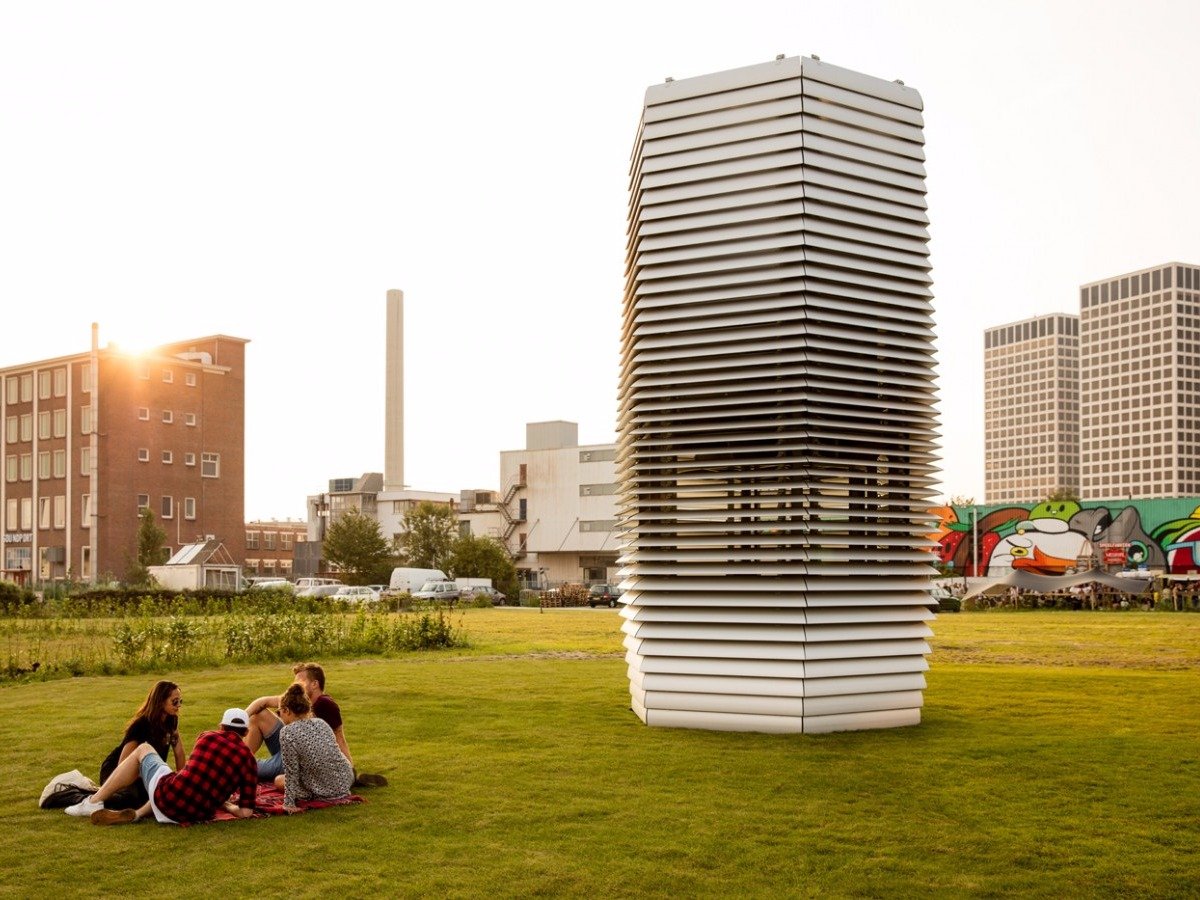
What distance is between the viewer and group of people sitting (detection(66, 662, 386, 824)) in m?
7.90

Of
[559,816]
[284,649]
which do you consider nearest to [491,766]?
[559,816]

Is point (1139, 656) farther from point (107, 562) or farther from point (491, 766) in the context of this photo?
point (107, 562)

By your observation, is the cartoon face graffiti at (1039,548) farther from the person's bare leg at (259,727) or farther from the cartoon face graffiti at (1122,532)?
the person's bare leg at (259,727)

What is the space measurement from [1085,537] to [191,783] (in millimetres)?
56838

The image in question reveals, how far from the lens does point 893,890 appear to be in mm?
6250

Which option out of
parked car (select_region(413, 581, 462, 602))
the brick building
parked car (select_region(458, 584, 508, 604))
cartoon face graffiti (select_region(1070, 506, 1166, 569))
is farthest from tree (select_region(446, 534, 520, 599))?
cartoon face graffiti (select_region(1070, 506, 1166, 569))

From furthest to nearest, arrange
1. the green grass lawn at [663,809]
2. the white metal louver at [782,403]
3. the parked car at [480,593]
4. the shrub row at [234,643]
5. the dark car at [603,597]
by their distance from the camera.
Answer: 1. the dark car at [603,597]
2. the parked car at [480,593]
3. the shrub row at [234,643]
4. the white metal louver at [782,403]
5. the green grass lawn at [663,809]

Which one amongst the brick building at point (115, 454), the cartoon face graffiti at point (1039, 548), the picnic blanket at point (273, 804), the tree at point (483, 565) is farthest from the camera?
the brick building at point (115, 454)

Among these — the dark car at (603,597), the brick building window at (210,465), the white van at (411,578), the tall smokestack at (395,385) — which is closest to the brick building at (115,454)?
the brick building window at (210,465)

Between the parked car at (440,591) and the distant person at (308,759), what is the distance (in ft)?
147

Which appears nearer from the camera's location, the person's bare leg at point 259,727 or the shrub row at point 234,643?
the person's bare leg at point 259,727

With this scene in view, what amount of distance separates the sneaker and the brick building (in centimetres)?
6421

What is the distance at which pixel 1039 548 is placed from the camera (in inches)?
2318

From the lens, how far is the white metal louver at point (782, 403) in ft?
38.5
